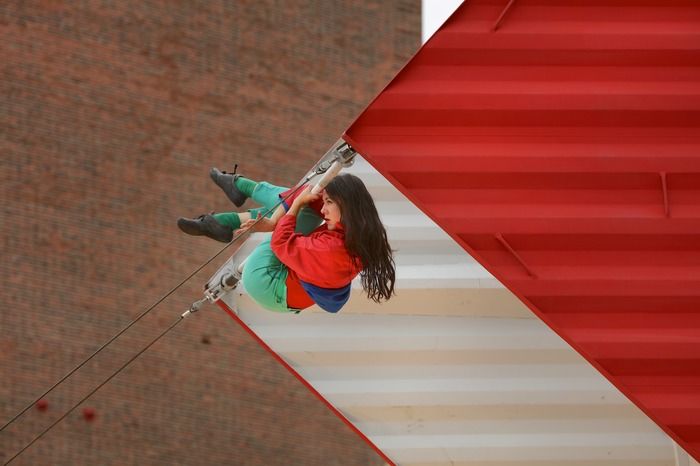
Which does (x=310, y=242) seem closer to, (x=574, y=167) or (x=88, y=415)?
(x=574, y=167)

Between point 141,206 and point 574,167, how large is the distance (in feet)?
25.8

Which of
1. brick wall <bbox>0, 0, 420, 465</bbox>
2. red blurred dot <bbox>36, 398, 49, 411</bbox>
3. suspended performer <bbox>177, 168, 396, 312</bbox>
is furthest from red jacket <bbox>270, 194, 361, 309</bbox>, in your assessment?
red blurred dot <bbox>36, 398, 49, 411</bbox>

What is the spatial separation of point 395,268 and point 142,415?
6699 millimetres

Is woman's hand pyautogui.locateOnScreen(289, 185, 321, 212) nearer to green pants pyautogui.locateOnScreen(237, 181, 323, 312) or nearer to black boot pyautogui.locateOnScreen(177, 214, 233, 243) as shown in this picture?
green pants pyautogui.locateOnScreen(237, 181, 323, 312)

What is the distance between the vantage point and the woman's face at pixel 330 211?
229 inches

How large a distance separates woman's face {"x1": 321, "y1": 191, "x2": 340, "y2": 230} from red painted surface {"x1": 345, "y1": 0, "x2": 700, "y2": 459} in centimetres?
33

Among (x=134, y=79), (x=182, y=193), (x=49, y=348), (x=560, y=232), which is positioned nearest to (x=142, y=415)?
(x=49, y=348)

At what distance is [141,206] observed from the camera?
42.2 ft

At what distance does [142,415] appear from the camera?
12375 mm

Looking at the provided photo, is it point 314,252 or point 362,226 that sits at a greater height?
point 362,226

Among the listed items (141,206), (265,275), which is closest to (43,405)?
(141,206)

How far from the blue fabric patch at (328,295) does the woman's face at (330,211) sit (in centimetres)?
38

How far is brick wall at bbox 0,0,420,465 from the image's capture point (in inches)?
482

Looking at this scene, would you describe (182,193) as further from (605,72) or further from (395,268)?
(605,72)
